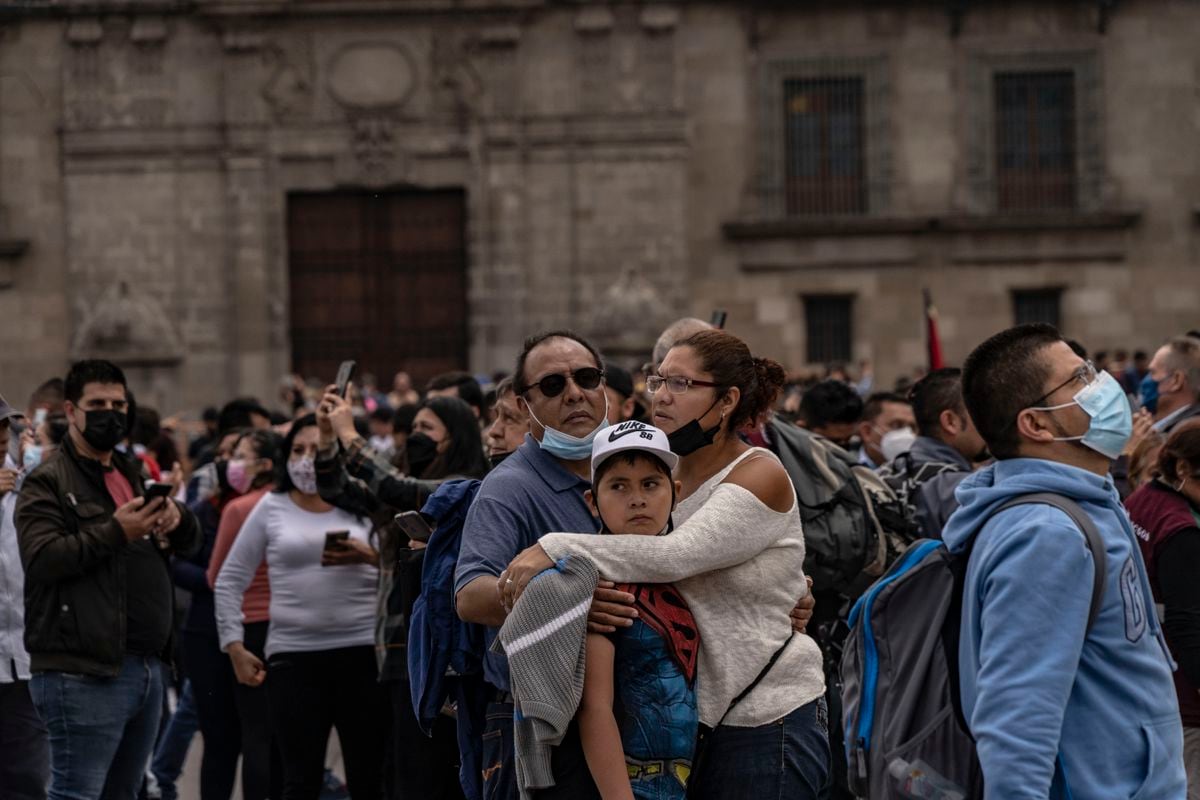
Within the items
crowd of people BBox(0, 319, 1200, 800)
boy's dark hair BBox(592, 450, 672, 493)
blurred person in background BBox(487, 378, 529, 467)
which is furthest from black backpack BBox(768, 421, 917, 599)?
boy's dark hair BBox(592, 450, 672, 493)

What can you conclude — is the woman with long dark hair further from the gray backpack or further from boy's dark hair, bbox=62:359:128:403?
the gray backpack

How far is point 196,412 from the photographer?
2586 cm

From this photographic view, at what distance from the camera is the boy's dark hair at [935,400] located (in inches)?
309

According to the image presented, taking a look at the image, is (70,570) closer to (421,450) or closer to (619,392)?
(421,450)

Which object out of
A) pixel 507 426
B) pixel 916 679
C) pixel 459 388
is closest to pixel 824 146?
pixel 459 388

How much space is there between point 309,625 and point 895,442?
128 inches

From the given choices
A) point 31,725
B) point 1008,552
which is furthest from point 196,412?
point 1008,552

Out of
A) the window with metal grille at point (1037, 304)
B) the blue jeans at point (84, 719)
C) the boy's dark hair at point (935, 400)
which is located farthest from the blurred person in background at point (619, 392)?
the window with metal grille at point (1037, 304)

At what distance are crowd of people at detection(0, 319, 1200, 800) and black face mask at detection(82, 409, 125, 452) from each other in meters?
0.01

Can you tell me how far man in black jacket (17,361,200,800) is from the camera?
24.3 feet

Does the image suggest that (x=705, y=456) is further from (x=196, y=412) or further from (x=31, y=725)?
(x=196, y=412)

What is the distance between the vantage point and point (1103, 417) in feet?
13.9

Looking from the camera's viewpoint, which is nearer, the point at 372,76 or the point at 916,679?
the point at 916,679

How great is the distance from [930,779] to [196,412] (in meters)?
22.7
